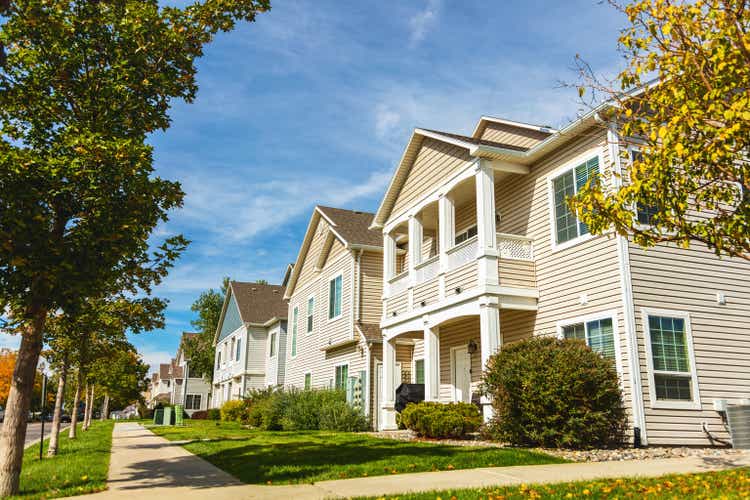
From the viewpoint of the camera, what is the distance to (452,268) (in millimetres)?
15883

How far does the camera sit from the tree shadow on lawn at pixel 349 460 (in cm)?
877

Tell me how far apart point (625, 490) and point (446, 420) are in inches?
300

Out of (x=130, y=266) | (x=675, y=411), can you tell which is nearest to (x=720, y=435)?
(x=675, y=411)

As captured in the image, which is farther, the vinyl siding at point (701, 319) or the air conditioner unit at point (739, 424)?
the vinyl siding at point (701, 319)

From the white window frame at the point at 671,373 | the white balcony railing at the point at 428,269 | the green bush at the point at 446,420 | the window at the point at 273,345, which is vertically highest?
the white balcony railing at the point at 428,269

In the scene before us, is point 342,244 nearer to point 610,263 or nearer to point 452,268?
point 452,268

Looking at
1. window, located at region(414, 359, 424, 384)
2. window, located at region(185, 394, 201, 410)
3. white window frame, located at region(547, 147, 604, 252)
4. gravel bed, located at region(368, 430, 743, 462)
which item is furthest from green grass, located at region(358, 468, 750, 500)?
window, located at region(185, 394, 201, 410)

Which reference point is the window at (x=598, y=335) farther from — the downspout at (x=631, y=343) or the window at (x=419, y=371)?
the window at (x=419, y=371)

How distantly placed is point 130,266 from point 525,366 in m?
7.30

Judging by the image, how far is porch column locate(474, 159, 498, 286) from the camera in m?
14.2

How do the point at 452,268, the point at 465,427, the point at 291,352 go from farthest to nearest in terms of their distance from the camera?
the point at 291,352
the point at 452,268
the point at 465,427

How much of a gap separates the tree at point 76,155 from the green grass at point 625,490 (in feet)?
16.6

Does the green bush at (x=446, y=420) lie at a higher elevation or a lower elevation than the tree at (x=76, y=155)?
lower

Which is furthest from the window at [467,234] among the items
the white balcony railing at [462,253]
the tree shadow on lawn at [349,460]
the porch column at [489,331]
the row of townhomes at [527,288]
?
the tree shadow on lawn at [349,460]
